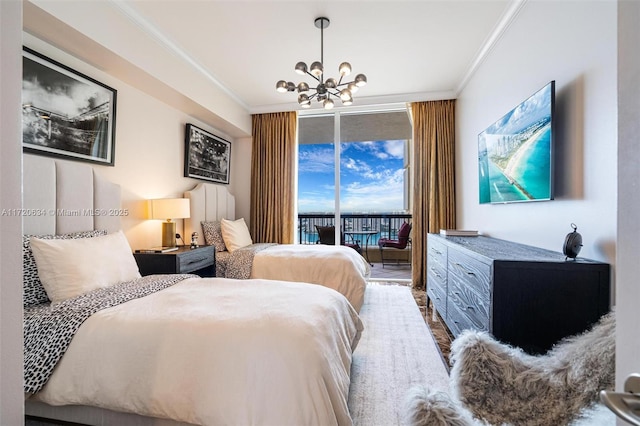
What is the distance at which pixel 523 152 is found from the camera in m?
2.09

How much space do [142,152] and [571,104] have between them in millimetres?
3643

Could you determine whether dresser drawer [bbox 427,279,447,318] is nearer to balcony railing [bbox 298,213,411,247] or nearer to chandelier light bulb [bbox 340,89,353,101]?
chandelier light bulb [bbox 340,89,353,101]

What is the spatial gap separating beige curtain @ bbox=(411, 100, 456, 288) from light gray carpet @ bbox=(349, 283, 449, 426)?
1.30 m

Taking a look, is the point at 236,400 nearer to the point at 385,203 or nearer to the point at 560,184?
the point at 560,184

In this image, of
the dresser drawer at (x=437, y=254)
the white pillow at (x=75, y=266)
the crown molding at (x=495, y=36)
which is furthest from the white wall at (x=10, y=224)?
the crown molding at (x=495, y=36)

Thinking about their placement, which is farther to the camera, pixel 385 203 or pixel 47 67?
pixel 385 203

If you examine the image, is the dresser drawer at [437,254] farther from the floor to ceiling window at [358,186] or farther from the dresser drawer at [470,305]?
the floor to ceiling window at [358,186]

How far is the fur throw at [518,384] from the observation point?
0.86m

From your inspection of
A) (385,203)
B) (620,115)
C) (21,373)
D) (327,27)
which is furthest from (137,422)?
(385,203)

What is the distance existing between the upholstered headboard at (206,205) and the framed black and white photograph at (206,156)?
0.59 feet

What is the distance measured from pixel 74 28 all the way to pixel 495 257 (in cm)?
313

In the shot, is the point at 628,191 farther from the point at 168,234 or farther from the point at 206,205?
the point at 206,205

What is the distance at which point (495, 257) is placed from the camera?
5.40 ft

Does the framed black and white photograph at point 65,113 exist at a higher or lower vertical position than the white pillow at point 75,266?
higher
